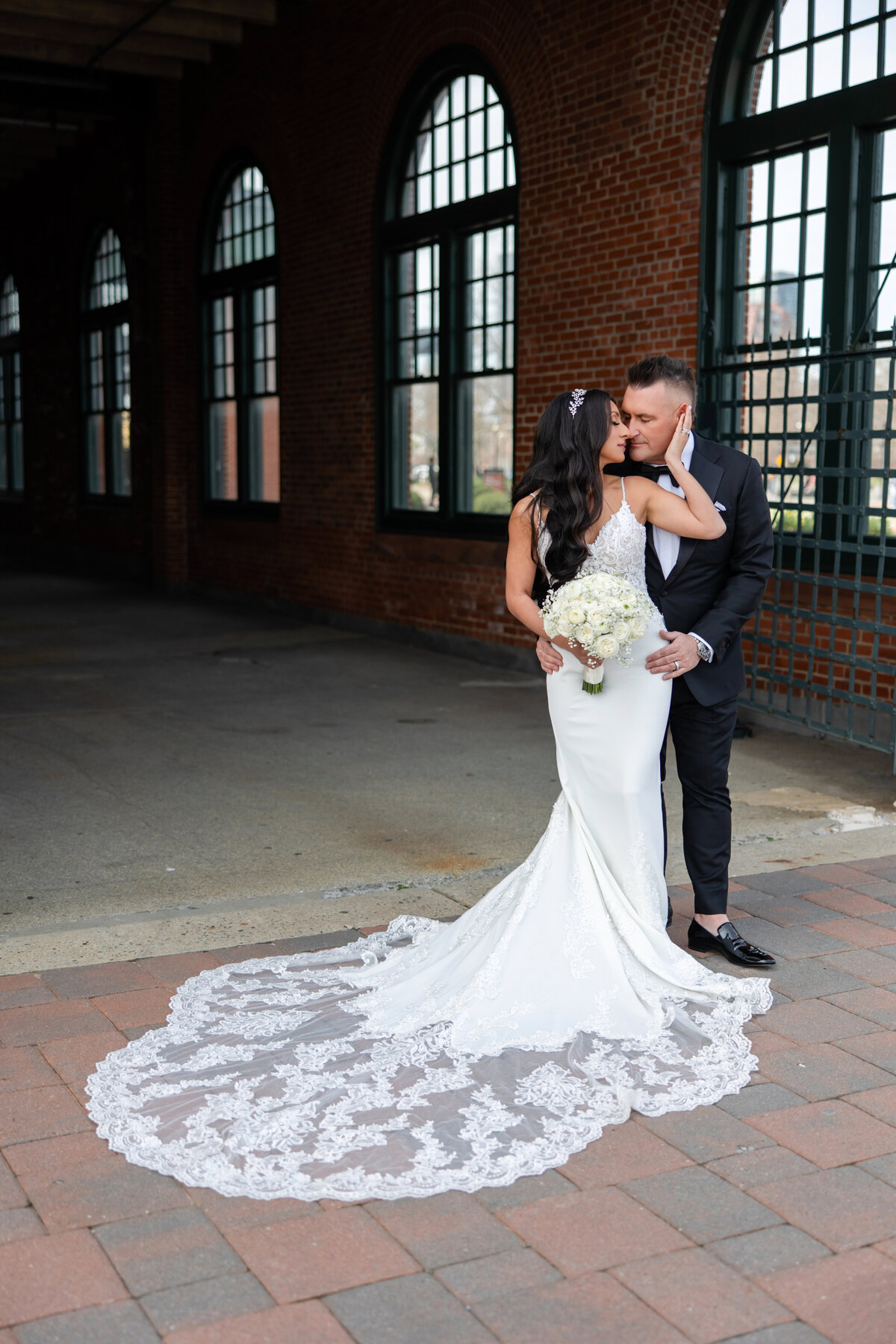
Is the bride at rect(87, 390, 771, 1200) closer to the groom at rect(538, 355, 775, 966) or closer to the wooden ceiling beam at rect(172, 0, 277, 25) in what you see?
the groom at rect(538, 355, 775, 966)

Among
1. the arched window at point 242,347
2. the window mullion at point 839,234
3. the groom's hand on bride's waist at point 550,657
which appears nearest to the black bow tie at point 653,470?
the groom's hand on bride's waist at point 550,657

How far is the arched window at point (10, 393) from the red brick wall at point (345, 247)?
142 centimetres

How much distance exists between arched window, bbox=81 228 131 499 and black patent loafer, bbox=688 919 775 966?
1481cm

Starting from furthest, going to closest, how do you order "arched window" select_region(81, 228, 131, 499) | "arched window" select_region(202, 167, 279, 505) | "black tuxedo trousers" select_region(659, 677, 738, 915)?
"arched window" select_region(81, 228, 131, 499), "arched window" select_region(202, 167, 279, 505), "black tuxedo trousers" select_region(659, 677, 738, 915)

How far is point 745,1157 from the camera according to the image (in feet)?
9.75

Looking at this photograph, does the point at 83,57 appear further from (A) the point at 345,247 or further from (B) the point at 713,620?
(B) the point at 713,620

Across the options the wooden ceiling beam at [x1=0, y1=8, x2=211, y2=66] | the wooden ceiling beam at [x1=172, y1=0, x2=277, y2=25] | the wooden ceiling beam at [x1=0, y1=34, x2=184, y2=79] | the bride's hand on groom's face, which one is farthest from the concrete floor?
the wooden ceiling beam at [x1=0, y1=34, x2=184, y2=79]

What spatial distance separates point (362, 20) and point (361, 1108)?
11.0m

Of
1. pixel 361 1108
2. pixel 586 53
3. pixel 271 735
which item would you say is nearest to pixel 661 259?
pixel 586 53

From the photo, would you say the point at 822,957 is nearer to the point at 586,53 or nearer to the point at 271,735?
the point at 271,735

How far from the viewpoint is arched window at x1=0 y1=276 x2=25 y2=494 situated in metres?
22.7

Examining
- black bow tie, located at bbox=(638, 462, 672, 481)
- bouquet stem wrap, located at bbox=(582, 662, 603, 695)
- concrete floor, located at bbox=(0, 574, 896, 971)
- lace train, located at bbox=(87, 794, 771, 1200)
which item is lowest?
concrete floor, located at bbox=(0, 574, 896, 971)

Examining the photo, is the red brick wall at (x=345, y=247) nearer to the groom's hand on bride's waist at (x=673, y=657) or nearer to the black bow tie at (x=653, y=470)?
the black bow tie at (x=653, y=470)

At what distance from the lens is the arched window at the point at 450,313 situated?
10.5 m
